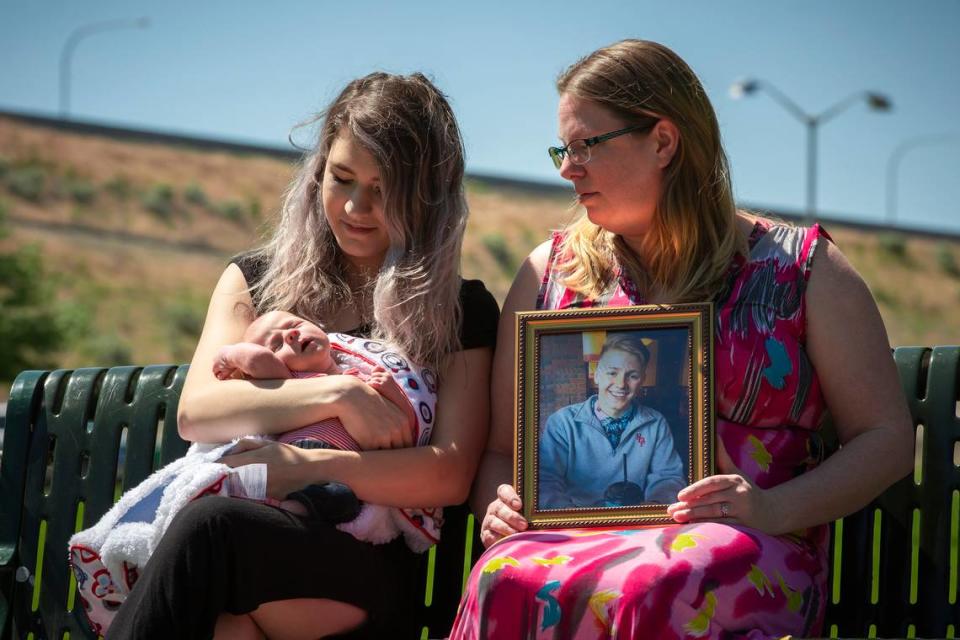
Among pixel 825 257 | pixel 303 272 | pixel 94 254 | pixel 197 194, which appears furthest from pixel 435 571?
pixel 197 194

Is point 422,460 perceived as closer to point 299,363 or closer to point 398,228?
point 299,363

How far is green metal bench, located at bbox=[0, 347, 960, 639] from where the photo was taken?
12.4 feet

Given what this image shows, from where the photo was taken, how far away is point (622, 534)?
10.4ft

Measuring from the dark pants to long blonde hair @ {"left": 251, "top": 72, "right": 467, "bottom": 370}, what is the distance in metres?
0.79

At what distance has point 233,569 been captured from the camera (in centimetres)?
318

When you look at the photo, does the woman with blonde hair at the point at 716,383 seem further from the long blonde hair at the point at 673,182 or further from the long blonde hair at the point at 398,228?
the long blonde hair at the point at 398,228

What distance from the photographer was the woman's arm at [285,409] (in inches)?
145

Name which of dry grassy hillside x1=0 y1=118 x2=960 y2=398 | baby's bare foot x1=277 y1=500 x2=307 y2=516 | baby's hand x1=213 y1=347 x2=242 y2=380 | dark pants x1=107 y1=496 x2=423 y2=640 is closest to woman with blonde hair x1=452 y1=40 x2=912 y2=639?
A: dark pants x1=107 y1=496 x2=423 y2=640

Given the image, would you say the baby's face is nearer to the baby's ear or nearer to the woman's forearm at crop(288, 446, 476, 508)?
the baby's ear

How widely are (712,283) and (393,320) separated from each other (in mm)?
1032

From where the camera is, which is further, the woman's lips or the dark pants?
the woman's lips

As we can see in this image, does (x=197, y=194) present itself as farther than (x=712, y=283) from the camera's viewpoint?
Yes

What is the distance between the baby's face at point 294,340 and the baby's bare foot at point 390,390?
18 cm

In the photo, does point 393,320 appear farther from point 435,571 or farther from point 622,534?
point 622,534
